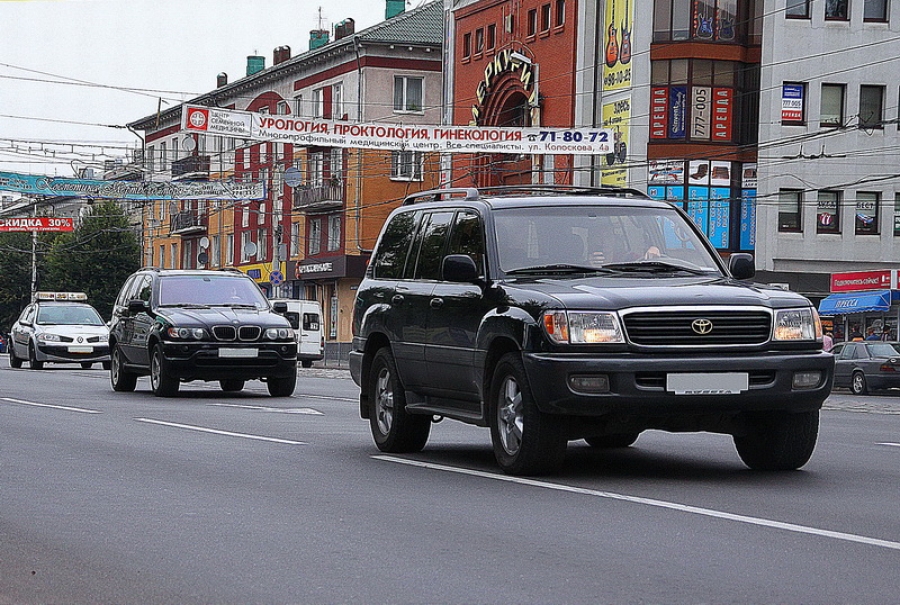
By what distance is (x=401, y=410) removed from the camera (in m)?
12.3

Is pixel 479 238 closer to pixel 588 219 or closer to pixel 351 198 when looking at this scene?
pixel 588 219

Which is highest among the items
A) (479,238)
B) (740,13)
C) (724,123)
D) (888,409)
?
(740,13)

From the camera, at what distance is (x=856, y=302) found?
48.1 m

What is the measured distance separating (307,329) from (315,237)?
2046cm

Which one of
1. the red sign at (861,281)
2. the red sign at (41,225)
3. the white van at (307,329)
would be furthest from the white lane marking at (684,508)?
the red sign at (41,225)

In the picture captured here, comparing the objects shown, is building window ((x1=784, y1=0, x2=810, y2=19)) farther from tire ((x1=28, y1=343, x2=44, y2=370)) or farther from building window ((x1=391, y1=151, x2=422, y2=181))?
tire ((x1=28, y1=343, x2=44, y2=370))

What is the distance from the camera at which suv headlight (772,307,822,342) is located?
10.2 metres

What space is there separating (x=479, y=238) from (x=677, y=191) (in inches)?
1730

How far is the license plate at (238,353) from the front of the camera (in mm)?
22312

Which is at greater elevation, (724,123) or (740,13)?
(740,13)

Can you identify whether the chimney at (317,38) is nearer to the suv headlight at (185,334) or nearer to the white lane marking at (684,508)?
the suv headlight at (185,334)

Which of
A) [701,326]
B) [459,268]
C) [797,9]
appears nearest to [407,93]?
[797,9]

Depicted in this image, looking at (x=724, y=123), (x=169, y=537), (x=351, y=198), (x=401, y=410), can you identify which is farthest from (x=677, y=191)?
(x=169, y=537)

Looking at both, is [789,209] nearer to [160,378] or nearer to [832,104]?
[832,104]
